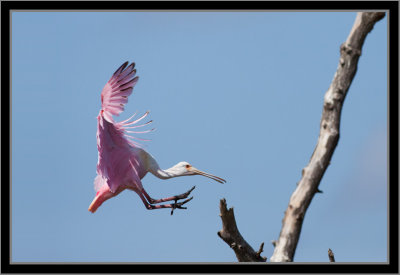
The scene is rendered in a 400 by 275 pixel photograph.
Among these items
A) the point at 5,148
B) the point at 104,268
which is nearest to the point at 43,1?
the point at 5,148

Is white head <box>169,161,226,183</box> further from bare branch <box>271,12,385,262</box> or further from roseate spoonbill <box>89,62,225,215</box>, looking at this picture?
bare branch <box>271,12,385,262</box>

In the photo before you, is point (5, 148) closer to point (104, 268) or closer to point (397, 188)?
point (104, 268)

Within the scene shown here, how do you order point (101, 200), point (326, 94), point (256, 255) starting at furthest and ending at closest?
point (256, 255) → point (101, 200) → point (326, 94)

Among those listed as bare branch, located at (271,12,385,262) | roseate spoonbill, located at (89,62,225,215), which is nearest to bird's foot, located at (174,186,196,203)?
roseate spoonbill, located at (89,62,225,215)

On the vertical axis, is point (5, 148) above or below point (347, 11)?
below

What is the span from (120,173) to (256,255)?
1.81 metres

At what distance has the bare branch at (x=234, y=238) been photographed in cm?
676

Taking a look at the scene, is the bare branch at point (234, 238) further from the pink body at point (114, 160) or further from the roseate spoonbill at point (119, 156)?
the pink body at point (114, 160)

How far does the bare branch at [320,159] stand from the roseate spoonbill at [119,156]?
164cm

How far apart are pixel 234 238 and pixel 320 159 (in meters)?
2.20

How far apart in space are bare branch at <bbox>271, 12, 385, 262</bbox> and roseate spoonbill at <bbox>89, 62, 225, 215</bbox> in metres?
1.64

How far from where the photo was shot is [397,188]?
16.2 feet

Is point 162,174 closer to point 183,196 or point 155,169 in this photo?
point 155,169

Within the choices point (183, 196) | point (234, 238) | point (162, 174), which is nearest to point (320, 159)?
point (183, 196)
